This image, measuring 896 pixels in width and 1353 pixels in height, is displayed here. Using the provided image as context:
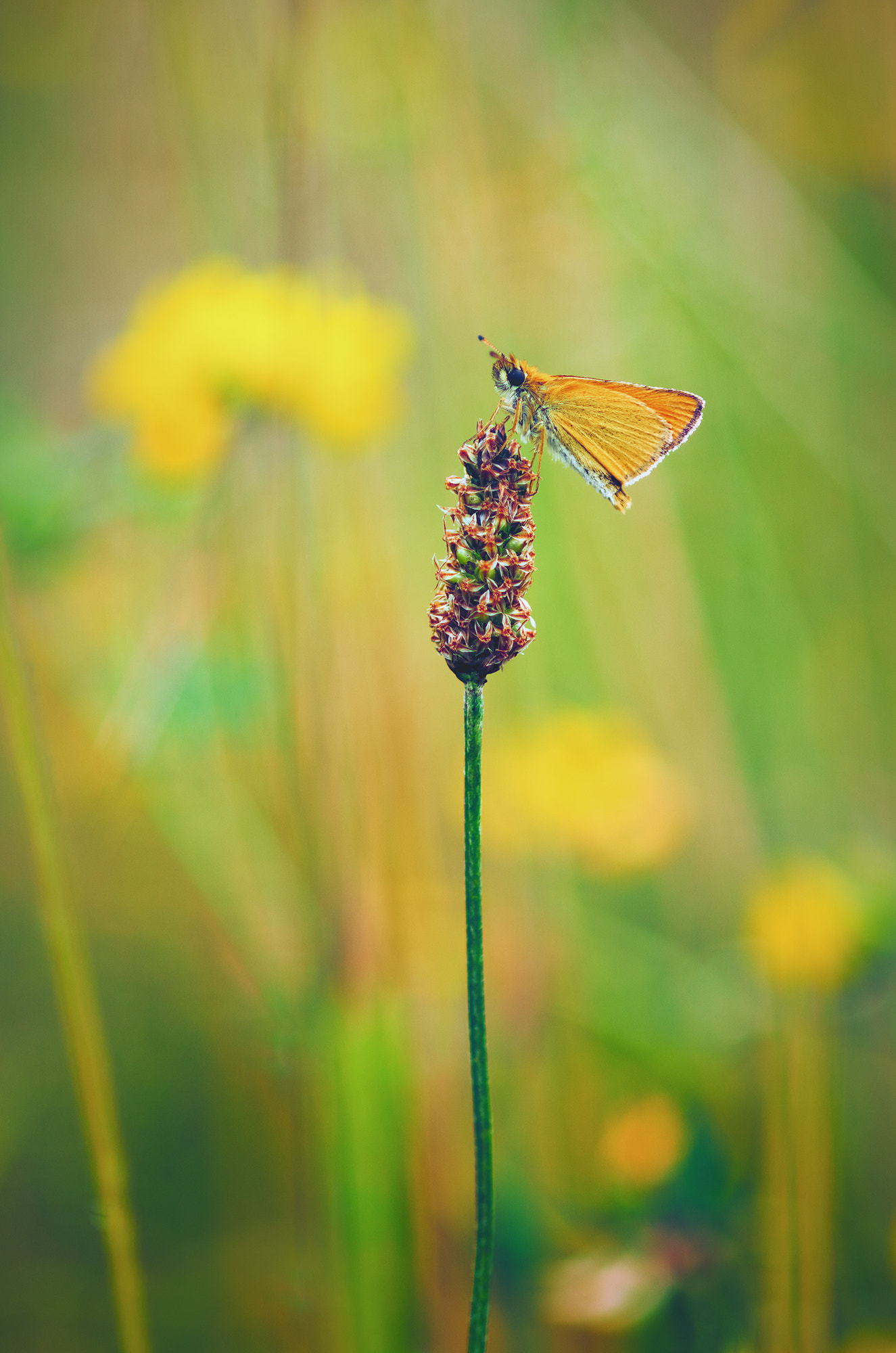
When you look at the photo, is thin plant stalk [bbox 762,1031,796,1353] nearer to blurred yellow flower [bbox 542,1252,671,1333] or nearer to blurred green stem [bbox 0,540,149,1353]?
blurred yellow flower [bbox 542,1252,671,1333]

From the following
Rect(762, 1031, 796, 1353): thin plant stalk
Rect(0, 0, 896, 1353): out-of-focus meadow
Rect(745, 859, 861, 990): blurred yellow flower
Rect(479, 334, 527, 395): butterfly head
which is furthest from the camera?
Rect(745, 859, 861, 990): blurred yellow flower

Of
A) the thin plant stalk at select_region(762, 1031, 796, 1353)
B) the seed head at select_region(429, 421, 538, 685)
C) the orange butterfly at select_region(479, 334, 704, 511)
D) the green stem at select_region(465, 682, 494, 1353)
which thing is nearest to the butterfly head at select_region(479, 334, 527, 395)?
the orange butterfly at select_region(479, 334, 704, 511)

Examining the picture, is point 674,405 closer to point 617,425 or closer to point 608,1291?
point 617,425

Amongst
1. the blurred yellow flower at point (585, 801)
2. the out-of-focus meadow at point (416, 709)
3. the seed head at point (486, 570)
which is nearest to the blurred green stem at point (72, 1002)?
the out-of-focus meadow at point (416, 709)

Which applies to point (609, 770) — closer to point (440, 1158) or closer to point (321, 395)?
point (440, 1158)

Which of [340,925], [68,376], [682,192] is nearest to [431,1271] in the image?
[340,925]

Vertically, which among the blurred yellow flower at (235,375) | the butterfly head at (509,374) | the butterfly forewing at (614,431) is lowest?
the butterfly forewing at (614,431)

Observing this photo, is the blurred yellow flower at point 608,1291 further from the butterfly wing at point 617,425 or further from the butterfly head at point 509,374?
the butterfly head at point 509,374
